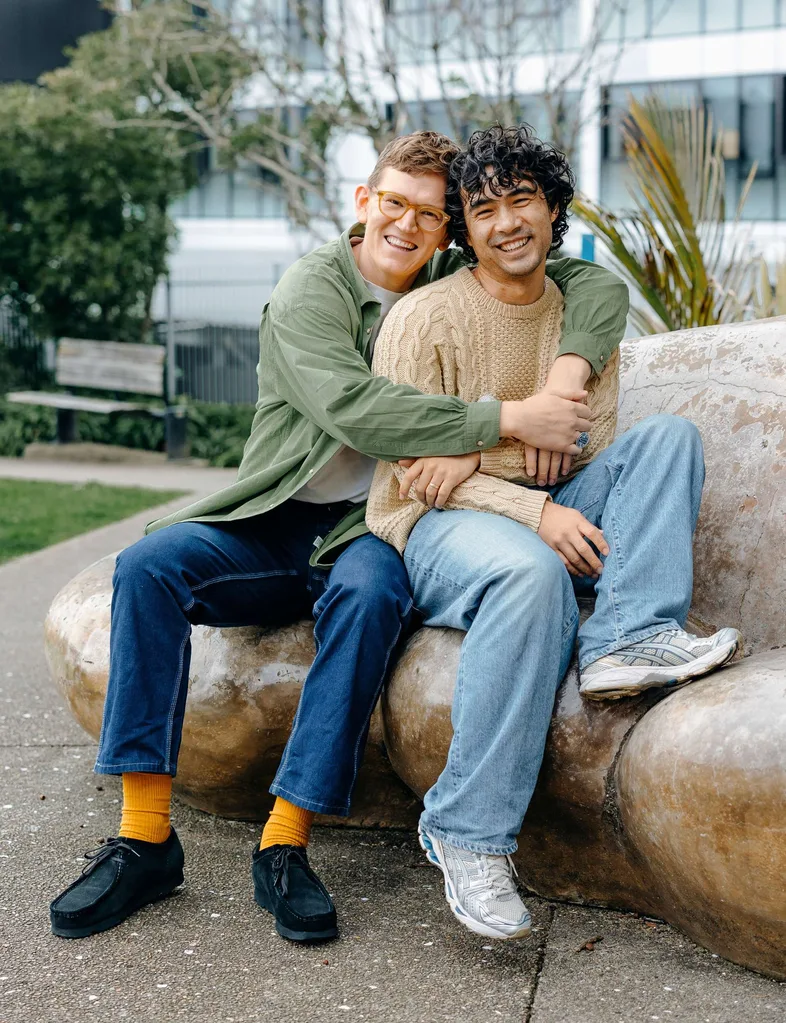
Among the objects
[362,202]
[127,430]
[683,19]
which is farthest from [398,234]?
[683,19]

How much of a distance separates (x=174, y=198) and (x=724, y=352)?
35.2 ft

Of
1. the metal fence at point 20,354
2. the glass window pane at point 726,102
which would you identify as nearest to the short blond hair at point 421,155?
the metal fence at point 20,354

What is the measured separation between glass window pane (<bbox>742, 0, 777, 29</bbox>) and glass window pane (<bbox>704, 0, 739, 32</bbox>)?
148 mm

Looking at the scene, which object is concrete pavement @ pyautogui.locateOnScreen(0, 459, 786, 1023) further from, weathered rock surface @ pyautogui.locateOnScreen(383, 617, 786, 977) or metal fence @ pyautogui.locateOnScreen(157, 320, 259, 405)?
metal fence @ pyautogui.locateOnScreen(157, 320, 259, 405)

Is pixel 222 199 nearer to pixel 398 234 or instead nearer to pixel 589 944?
pixel 398 234

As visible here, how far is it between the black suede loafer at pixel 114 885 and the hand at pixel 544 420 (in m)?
1.25

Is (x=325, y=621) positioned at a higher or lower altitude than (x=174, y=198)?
lower

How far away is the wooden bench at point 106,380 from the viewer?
37.7ft

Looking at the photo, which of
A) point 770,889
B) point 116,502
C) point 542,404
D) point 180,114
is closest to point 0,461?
point 116,502

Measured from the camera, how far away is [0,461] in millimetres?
11344

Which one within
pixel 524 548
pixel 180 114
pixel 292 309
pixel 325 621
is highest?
pixel 180 114

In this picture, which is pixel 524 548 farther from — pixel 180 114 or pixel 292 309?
pixel 180 114

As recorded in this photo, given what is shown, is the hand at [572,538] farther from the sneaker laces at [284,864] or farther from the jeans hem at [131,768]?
the jeans hem at [131,768]

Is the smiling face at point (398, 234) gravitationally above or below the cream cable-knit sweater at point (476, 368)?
above
